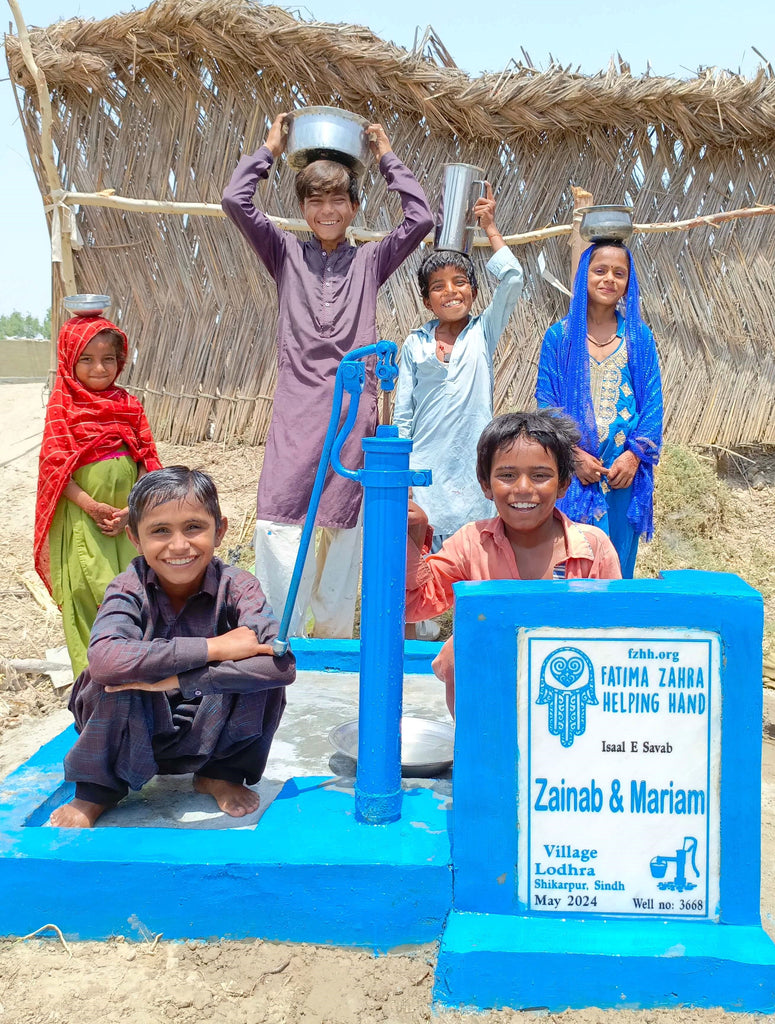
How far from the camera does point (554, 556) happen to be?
2.41m

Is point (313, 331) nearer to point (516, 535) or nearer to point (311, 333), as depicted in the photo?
point (311, 333)

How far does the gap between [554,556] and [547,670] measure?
1.82 ft

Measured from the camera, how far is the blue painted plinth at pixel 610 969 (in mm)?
1804

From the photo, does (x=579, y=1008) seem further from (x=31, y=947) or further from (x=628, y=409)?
(x=628, y=409)

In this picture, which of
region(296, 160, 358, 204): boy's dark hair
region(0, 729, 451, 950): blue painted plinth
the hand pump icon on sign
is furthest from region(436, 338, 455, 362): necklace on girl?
the hand pump icon on sign

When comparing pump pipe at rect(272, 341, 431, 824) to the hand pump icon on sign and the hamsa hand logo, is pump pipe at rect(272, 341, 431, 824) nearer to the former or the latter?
the hamsa hand logo

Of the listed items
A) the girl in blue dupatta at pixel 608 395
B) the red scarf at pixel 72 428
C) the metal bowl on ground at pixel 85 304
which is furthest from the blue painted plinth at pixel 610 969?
the metal bowl on ground at pixel 85 304

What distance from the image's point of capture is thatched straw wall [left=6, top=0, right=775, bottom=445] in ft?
18.4

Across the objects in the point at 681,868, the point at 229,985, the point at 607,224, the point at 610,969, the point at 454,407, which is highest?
the point at 607,224

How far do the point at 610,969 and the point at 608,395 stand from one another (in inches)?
84.9

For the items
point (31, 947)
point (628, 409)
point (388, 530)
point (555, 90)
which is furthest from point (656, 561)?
point (31, 947)

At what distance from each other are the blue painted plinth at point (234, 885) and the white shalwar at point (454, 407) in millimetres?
1835

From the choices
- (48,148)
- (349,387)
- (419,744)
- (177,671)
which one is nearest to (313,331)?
(349,387)

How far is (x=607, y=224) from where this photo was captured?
11.5 ft
